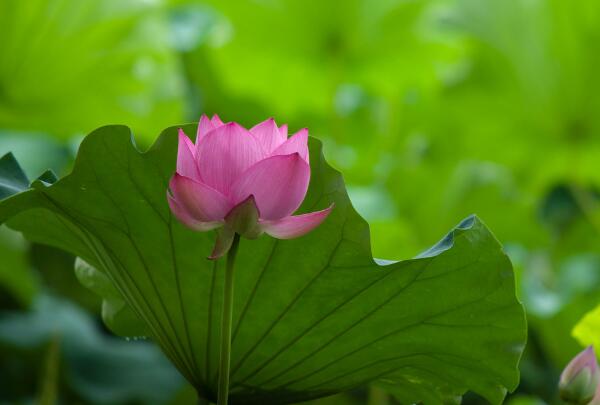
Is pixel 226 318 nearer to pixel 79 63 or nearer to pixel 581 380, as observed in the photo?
pixel 581 380

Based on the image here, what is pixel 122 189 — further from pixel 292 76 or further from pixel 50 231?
pixel 292 76

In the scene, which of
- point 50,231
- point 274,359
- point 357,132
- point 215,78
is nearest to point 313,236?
point 274,359

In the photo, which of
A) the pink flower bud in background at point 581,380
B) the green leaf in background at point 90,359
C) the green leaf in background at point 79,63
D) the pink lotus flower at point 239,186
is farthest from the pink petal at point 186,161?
the green leaf in background at point 79,63

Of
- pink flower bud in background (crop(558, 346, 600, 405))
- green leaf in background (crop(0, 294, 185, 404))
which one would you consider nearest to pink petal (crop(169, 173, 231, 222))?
pink flower bud in background (crop(558, 346, 600, 405))

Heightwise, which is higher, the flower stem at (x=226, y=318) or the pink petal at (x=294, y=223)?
the pink petal at (x=294, y=223)

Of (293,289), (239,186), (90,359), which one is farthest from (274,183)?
(90,359)

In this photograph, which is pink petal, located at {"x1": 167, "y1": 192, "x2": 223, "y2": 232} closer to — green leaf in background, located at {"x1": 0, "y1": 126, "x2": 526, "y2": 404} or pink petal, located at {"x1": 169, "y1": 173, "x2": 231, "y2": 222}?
pink petal, located at {"x1": 169, "y1": 173, "x2": 231, "y2": 222}

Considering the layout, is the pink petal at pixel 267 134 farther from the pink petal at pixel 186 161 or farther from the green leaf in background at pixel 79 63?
the green leaf in background at pixel 79 63
